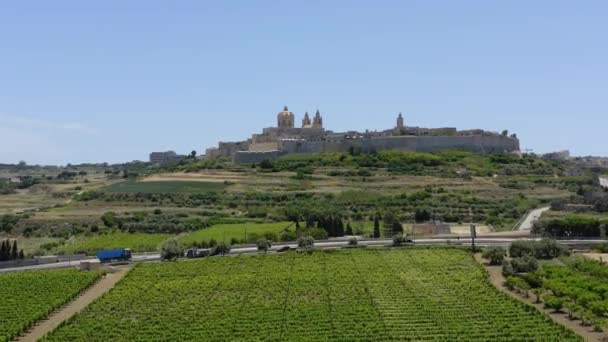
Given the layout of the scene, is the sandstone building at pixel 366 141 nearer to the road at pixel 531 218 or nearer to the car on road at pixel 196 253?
the road at pixel 531 218

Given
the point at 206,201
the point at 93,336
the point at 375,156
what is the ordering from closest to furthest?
the point at 93,336
the point at 206,201
the point at 375,156

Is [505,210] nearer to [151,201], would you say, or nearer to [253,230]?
[253,230]

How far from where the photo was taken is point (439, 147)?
12056 centimetres

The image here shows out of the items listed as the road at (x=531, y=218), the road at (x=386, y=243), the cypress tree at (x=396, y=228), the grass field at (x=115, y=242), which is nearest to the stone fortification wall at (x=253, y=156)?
the road at (x=531, y=218)

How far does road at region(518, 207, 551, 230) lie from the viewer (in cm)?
6266

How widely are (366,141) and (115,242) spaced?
68.3m

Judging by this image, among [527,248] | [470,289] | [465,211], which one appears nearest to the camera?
[470,289]

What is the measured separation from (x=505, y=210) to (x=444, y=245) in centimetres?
2188

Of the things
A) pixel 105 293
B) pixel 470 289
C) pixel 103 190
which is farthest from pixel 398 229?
pixel 103 190

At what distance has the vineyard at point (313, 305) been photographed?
29047 millimetres

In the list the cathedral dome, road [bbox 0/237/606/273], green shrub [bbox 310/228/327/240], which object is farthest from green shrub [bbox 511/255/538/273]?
the cathedral dome

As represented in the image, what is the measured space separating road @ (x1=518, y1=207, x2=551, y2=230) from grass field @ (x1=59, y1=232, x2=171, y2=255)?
29.0 metres

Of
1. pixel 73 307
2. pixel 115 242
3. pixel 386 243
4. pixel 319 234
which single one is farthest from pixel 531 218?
pixel 73 307

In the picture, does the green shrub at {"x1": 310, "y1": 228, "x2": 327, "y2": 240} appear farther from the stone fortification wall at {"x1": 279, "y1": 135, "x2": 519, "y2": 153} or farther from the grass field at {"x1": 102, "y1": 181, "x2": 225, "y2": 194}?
the stone fortification wall at {"x1": 279, "y1": 135, "x2": 519, "y2": 153}
